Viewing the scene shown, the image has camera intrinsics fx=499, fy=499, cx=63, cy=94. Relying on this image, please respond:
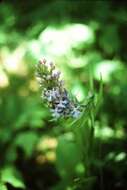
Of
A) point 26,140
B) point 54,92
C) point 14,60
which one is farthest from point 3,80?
point 54,92

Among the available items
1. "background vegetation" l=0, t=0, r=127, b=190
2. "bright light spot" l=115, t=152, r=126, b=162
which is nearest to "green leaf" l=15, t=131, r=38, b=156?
"background vegetation" l=0, t=0, r=127, b=190

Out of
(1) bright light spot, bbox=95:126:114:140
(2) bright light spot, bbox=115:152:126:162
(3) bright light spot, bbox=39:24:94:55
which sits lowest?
(2) bright light spot, bbox=115:152:126:162

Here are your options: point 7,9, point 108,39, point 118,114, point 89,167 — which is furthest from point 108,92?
point 7,9

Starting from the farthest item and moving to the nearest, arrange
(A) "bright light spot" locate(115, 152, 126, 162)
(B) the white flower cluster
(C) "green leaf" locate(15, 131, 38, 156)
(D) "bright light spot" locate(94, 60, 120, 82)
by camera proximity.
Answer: (D) "bright light spot" locate(94, 60, 120, 82) → (C) "green leaf" locate(15, 131, 38, 156) → (A) "bright light spot" locate(115, 152, 126, 162) → (B) the white flower cluster

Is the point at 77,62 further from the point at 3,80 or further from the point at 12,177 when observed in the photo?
the point at 12,177

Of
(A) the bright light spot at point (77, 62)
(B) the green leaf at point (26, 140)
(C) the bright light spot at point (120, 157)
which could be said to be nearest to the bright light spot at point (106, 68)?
(A) the bright light spot at point (77, 62)

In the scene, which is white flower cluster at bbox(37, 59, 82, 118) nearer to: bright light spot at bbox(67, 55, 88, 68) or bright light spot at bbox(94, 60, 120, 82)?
bright light spot at bbox(94, 60, 120, 82)

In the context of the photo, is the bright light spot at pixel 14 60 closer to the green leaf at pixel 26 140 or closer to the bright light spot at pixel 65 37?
the bright light spot at pixel 65 37
